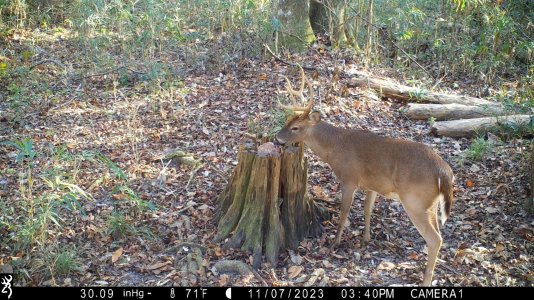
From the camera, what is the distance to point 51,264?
5.38 meters

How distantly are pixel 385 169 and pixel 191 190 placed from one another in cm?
239

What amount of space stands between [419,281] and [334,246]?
962 mm

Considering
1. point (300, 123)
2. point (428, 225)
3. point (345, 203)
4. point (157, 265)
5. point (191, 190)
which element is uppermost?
point (300, 123)

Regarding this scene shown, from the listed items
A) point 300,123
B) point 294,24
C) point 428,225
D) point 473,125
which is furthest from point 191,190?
point 294,24

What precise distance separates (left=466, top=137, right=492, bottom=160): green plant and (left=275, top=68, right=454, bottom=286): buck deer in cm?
210

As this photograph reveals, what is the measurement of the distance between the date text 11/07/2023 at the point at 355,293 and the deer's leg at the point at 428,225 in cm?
19

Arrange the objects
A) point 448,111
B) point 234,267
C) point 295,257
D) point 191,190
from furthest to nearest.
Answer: point 448,111, point 191,190, point 295,257, point 234,267

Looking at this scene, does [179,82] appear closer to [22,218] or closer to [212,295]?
[22,218]

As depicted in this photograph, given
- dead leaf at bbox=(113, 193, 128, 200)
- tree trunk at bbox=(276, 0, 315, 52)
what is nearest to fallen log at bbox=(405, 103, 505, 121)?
tree trunk at bbox=(276, 0, 315, 52)

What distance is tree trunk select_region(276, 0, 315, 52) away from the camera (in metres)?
10.8

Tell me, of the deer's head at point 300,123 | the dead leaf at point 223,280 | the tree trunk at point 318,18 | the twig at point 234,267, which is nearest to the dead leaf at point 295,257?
the twig at point 234,267

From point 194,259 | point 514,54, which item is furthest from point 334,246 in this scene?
point 514,54

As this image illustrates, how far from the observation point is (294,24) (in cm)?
1097

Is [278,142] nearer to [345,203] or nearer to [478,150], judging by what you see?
[345,203]
